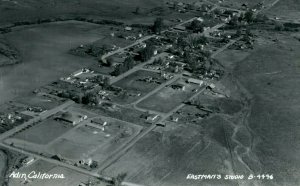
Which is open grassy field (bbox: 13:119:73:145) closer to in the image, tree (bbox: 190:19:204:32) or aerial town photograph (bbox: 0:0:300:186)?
aerial town photograph (bbox: 0:0:300:186)

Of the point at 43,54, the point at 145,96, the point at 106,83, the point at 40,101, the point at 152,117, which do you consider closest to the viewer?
the point at 152,117

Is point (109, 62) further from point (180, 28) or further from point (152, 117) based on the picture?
point (180, 28)

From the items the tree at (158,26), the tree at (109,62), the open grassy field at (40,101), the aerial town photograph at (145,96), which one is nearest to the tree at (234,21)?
the aerial town photograph at (145,96)

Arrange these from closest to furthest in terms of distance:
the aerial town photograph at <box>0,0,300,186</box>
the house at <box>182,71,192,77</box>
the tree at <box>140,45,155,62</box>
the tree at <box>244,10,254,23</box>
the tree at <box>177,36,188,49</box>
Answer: the aerial town photograph at <box>0,0,300,186</box>, the house at <box>182,71,192,77</box>, the tree at <box>140,45,155,62</box>, the tree at <box>177,36,188,49</box>, the tree at <box>244,10,254,23</box>

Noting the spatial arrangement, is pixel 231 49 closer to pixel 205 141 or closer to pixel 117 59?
pixel 117 59

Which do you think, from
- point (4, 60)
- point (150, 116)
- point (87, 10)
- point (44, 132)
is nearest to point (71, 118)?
point (44, 132)

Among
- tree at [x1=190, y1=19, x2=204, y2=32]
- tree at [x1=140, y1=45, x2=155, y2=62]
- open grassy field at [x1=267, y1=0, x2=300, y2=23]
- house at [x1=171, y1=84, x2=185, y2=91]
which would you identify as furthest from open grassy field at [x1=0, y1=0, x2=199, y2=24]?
house at [x1=171, y1=84, x2=185, y2=91]
